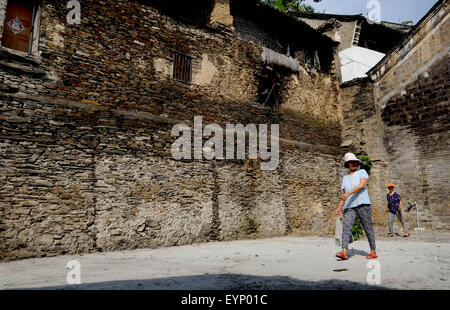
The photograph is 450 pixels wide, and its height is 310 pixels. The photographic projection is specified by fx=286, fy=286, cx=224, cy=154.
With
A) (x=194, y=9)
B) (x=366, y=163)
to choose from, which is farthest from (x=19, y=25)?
(x=366, y=163)

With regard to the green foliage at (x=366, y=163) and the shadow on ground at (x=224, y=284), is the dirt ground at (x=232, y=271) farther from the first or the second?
the green foliage at (x=366, y=163)

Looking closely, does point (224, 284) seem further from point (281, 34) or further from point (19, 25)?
point (281, 34)

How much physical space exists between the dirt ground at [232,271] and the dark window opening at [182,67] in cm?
475

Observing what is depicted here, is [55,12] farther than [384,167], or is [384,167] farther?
[384,167]

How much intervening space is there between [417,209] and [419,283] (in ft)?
27.2

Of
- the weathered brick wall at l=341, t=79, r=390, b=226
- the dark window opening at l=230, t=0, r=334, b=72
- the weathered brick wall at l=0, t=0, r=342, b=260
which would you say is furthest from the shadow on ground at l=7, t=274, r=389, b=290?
the weathered brick wall at l=341, t=79, r=390, b=226

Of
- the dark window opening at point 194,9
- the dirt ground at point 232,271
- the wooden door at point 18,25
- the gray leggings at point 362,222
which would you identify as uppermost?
the dark window opening at point 194,9

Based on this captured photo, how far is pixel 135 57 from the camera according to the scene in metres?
7.11

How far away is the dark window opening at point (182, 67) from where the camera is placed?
25.9ft

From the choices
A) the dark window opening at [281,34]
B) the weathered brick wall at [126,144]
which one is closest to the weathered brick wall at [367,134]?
the dark window opening at [281,34]

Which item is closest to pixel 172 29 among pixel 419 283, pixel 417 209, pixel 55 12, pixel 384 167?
pixel 55 12

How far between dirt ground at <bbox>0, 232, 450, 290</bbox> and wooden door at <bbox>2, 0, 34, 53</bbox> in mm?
4267

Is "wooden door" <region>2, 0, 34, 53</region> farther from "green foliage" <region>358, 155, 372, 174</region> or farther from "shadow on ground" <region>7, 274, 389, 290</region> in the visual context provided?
"green foliage" <region>358, 155, 372, 174</region>
